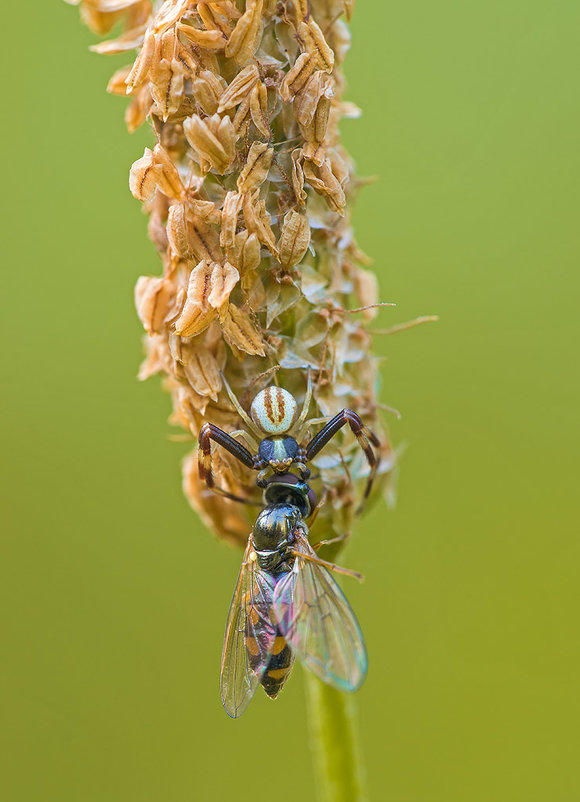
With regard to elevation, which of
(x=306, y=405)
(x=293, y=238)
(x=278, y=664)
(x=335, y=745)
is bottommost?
(x=335, y=745)

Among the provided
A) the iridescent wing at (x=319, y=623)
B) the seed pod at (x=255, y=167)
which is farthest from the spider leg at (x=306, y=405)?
the seed pod at (x=255, y=167)

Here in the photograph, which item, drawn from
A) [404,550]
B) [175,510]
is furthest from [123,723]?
[404,550]

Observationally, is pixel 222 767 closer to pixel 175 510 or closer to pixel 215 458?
pixel 175 510

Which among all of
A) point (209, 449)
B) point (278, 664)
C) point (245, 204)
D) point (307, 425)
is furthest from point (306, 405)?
point (278, 664)

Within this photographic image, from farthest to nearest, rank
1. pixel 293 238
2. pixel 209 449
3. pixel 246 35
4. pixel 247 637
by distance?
1. pixel 247 637
2. pixel 209 449
3. pixel 293 238
4. pixel 246 35

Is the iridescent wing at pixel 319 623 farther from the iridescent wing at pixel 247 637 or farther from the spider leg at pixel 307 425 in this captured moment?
the spider leg at pixel 307 425

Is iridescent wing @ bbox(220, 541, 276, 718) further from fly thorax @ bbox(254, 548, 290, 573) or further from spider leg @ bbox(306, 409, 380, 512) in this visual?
spider leg @ bbox(306, 409, 380, 512)

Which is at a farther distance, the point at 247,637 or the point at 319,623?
the point at 247,637

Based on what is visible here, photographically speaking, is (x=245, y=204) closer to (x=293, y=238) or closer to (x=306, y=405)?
(x=293, y=238)
